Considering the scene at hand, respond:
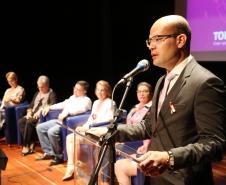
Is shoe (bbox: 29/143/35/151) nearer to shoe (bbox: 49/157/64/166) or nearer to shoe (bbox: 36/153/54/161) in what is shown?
shoe (bbox: 36/153/54/161)

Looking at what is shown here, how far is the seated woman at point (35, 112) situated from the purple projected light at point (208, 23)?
2.34 metres

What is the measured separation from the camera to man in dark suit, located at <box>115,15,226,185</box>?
127 centimetres

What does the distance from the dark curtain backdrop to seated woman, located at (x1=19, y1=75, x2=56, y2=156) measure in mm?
1759

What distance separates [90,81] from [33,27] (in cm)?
162

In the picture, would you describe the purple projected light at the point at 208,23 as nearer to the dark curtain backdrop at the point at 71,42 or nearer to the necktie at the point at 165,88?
the dark curtain backdrop at the point at 71,42

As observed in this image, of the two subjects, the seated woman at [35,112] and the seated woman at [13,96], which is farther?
the seated woman at [13,96]

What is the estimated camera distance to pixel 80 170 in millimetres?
2588

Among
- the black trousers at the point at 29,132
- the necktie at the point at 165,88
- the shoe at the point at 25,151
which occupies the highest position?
the necktie at the point at 165,88

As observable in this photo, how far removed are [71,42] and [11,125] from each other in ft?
7.47

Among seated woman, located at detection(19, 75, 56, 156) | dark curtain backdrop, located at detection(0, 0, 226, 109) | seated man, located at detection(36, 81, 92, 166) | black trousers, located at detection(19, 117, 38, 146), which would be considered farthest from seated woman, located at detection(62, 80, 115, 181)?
dark curtain backdrop, located at detection(0, 0, 226, 109)

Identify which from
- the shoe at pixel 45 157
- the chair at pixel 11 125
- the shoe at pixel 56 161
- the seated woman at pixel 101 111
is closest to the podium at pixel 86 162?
the seated woman at pixel 101 111

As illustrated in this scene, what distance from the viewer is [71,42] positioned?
7227mm

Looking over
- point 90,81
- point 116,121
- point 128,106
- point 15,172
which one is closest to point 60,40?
point 90,81

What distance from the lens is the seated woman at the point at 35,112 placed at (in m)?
5.37
